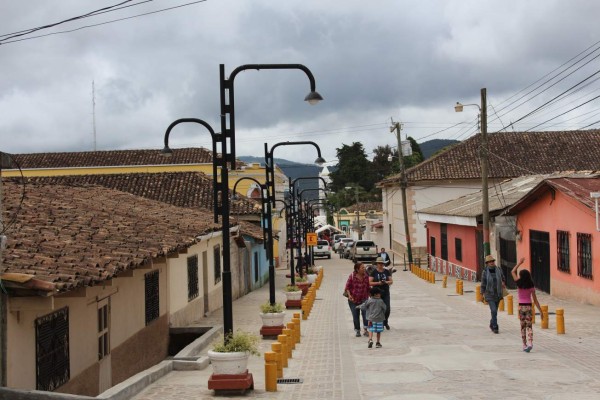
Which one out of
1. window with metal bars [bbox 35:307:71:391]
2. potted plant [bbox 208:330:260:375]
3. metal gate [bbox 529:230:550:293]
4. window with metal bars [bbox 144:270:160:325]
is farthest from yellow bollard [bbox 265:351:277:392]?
metal gate [bbox 529:230:550:293]

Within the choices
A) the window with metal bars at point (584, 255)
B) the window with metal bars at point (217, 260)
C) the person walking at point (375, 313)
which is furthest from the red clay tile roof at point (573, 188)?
the window with metal bars at point (217, 260)

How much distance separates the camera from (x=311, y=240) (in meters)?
43.3

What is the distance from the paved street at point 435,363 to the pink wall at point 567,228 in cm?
124

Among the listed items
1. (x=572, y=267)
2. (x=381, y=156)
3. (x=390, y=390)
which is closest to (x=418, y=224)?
(x=572, y=267)

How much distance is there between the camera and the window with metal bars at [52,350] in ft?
28.6

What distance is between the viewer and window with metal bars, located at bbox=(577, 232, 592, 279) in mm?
21047

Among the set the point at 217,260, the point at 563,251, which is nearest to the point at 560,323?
the point at 563,251

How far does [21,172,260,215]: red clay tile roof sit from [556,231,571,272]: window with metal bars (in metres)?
16.3

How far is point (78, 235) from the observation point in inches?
440

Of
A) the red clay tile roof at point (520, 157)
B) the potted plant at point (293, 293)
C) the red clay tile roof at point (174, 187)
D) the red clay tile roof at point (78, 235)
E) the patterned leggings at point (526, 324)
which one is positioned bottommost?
the potted plant at point (293, 293)

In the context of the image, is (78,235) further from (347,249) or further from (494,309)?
(347,249)

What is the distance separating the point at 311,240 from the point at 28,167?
2626 cm

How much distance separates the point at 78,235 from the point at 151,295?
4417mm

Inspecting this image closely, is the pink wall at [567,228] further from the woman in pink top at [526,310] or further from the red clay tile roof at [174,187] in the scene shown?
the red clay tile roof at [174,187]
